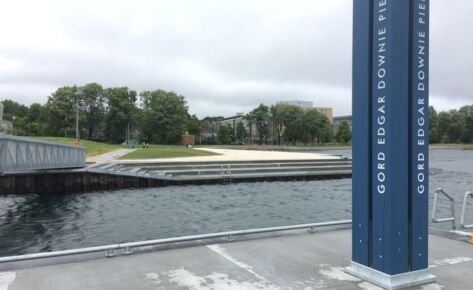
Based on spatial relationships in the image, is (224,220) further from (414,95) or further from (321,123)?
(321,123)

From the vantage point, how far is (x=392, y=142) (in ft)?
15.6

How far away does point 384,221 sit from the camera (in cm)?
484

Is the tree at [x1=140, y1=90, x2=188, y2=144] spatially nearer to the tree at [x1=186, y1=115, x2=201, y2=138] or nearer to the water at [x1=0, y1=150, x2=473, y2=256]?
the tree at [x1=186, y1=115, x2=201, y2=138]

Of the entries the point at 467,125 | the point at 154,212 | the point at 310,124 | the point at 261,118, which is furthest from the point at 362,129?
the point at 467,125

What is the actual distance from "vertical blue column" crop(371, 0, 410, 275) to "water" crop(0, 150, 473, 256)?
31.1ft

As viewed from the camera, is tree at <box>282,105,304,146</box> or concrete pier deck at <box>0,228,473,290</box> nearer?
concrete pier deck at <box>0,228,473,290</box>

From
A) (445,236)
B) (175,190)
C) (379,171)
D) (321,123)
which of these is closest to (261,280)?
(379,171)

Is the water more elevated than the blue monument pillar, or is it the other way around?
the blue monument pillar

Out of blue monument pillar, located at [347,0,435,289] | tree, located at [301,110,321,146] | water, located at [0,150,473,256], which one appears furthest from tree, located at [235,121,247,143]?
blue monument pillar, located at [347,0,435,289]

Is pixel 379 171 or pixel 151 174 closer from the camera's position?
pixel 379 171

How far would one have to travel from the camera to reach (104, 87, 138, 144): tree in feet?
300

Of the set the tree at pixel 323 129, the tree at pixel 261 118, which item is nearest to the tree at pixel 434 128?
the tree at pixel 323 129

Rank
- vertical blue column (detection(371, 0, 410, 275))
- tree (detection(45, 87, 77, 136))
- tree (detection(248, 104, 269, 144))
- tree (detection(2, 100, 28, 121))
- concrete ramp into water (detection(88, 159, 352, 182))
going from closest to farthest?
vertical blue column (detection(371, 0, 410, 275)) → concrete ramp into water (detection(88, 159, 352, 182)) → tree (detection(45, 87, 77, 136)) → tree (detection(2, 100, 28, 121)) → tree (detection(248, 104, 269, 144))

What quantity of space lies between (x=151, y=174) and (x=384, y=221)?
993 inches
